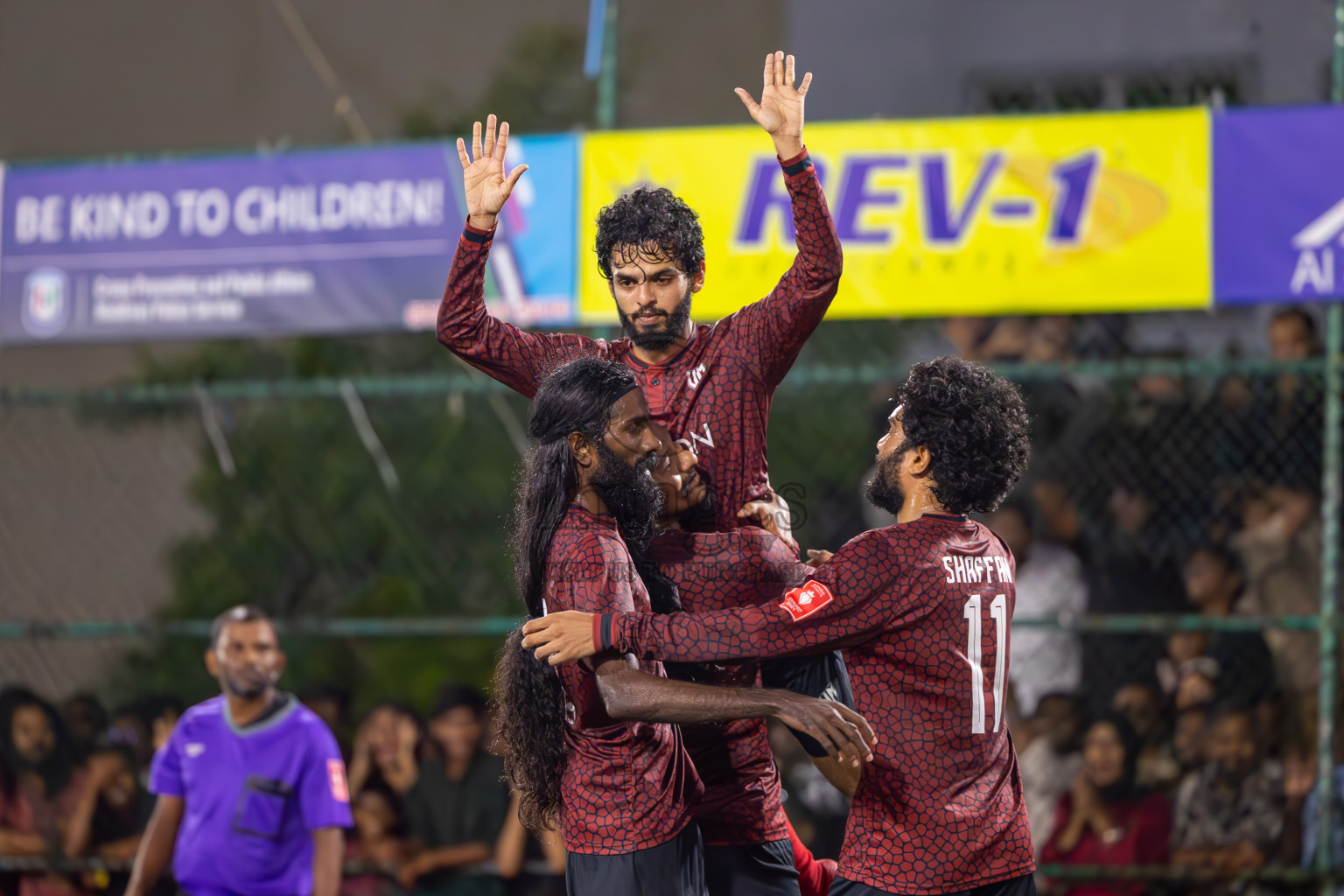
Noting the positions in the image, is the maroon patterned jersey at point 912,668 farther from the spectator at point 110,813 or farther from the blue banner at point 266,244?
the spectator at point 110,813

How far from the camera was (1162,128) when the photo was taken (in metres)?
5.99

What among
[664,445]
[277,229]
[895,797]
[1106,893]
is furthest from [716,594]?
[277,229]

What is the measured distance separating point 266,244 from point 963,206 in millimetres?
3174

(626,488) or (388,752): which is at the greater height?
(626,488)

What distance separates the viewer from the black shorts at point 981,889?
9.96 feet

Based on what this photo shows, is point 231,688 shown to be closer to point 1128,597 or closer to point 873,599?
point 873,599

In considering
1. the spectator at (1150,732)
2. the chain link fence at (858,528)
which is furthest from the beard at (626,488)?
the spectator at (1150,732)

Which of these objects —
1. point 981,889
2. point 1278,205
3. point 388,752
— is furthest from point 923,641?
point 388,752

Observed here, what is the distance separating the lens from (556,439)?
3234 millimetres

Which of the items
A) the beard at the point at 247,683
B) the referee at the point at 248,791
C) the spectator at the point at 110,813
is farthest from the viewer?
the spectator at the point at 110,813

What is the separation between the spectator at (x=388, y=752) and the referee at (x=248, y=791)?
1.17 m

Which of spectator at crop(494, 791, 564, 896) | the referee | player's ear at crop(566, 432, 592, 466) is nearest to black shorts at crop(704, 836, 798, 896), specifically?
player's ear at crop(566, 432, 592, 466)

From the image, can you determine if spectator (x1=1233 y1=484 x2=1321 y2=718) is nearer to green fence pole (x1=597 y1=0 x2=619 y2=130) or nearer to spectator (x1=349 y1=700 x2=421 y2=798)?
green fence pole (x1=597 y1=0 x2=619 y2=130)

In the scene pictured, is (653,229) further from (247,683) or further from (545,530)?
(247,683)
